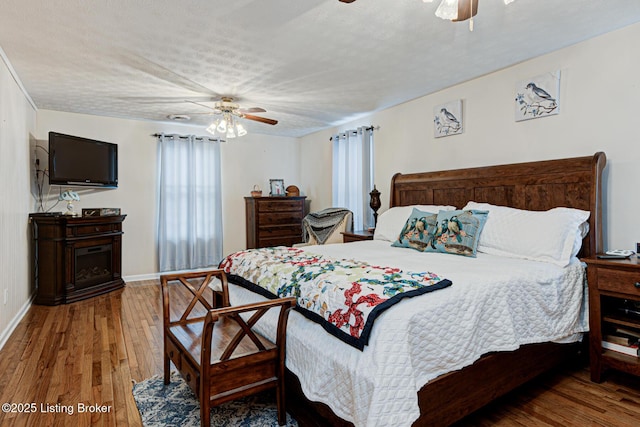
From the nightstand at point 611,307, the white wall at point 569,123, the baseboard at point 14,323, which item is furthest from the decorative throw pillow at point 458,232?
the baseboard at point 14,323

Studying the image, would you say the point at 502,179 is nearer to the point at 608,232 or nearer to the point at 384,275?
the point at 608,232

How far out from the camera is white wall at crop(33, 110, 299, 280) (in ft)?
15.4

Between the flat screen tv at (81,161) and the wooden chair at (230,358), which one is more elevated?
the flat screen tv at (81,161)

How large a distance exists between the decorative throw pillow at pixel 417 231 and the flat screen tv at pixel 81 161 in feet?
12.6

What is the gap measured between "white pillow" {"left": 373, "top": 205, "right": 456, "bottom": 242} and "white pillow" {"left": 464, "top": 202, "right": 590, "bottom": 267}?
2.14 feet

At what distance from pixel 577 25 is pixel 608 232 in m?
1.48

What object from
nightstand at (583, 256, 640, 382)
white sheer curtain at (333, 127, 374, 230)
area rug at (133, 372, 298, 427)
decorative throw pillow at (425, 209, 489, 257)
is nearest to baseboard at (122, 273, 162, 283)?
white sheer curtain at (333, 127, 374, 230)

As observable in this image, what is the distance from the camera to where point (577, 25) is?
94.7 inches

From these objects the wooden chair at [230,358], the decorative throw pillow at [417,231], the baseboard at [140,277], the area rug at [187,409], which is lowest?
the area rug at [187,409]

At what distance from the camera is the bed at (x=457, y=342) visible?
1.40 m

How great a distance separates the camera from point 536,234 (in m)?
2.43

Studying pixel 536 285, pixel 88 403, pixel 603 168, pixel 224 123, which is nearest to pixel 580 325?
pixel 536 285

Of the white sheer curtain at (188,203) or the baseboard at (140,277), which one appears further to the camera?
the white sheer curtain at (188,203)

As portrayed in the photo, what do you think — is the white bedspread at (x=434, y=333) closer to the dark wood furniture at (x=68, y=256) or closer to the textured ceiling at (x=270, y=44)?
the textured ceiling at (x=270, y=44)
